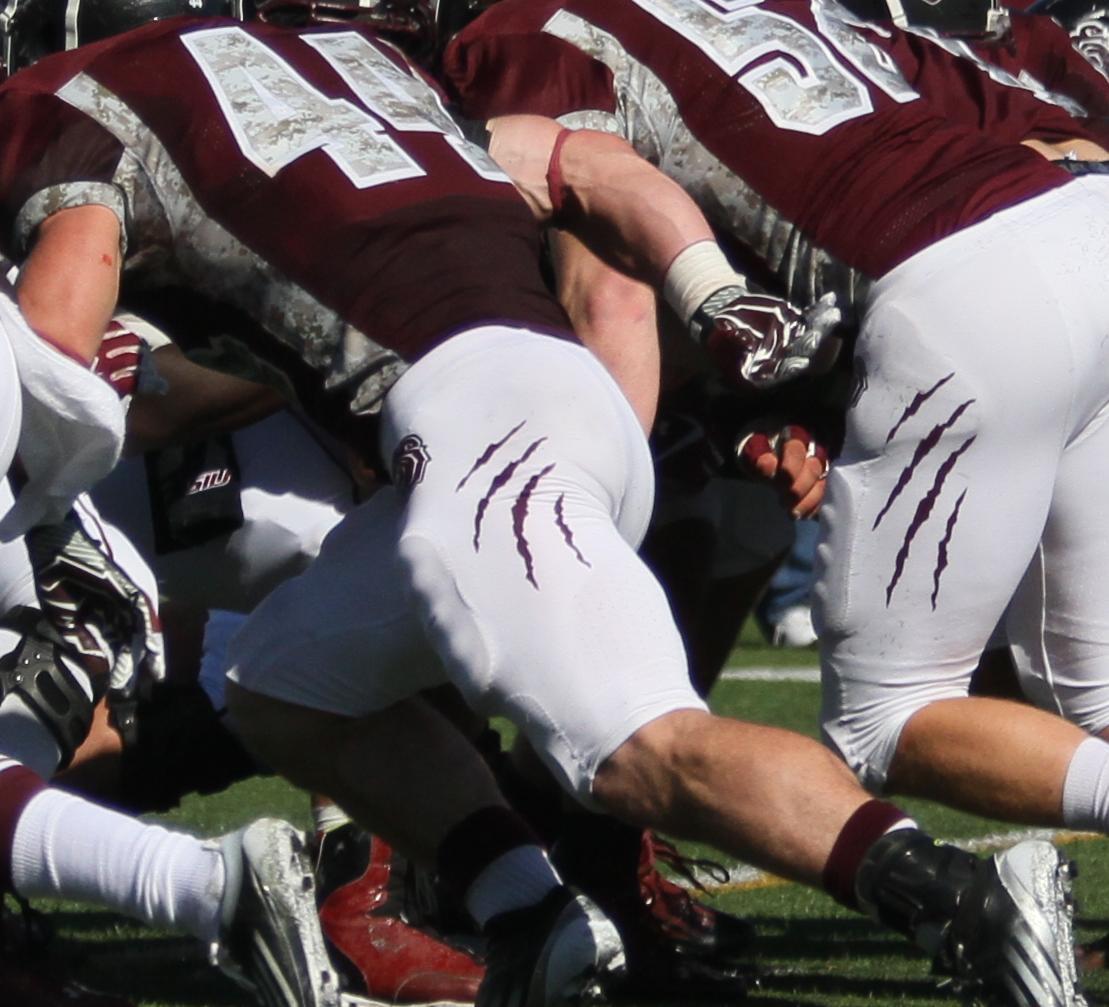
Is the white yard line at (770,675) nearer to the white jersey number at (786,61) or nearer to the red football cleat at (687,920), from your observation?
the red football cleat at (687,920)

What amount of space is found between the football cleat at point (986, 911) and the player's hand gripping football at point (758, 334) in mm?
681

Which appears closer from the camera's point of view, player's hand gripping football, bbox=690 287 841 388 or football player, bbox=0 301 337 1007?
football player, bbox=0 301 337 1007

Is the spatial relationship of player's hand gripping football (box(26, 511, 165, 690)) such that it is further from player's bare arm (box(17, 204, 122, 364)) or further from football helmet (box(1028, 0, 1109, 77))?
football helmet (box(1028, 0, 1109, 77))

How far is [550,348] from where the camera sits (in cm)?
304

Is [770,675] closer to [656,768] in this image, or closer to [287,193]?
[287,193]

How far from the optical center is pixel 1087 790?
3078mm

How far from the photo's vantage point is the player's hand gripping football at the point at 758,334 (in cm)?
304

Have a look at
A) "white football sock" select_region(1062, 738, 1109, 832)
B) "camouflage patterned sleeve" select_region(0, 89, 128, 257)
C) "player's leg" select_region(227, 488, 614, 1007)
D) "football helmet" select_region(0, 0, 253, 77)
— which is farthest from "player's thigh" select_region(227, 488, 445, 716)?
"football helmet" select_region(0, 0, 253, 77)

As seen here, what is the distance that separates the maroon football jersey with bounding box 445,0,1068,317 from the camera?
329 cm

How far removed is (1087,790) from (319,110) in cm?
135

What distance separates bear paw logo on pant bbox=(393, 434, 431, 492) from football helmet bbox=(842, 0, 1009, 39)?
1.57 m

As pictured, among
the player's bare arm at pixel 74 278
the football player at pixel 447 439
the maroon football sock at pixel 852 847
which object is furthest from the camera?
the player's bare arm at pixel 74 278

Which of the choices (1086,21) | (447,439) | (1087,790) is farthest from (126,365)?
(1086,21)

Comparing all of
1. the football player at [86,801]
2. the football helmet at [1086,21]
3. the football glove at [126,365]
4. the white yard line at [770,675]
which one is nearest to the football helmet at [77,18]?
the football glove at [126,365]
